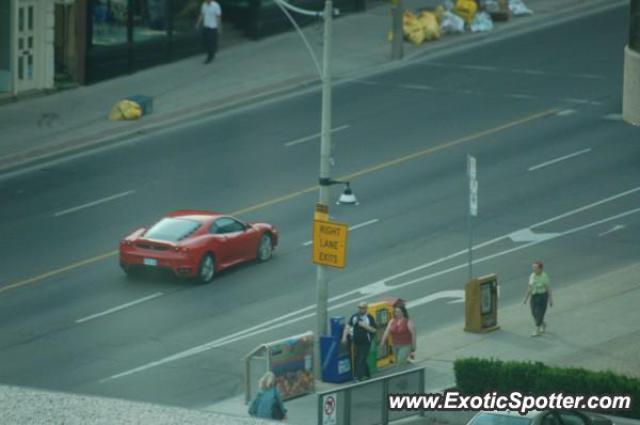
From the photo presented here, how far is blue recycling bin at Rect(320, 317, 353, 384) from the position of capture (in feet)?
97.0

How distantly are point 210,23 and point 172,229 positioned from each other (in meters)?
19.4

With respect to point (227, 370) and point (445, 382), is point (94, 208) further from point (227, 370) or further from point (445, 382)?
point (445, 382)

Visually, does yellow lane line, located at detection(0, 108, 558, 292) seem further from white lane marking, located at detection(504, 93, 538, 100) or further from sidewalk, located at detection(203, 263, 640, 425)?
sidewalk, located at detection(203, 263, 640, 425)

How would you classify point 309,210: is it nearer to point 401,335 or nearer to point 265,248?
point 265,248

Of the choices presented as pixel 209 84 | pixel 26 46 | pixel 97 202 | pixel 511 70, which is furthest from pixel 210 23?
pixel 97 202

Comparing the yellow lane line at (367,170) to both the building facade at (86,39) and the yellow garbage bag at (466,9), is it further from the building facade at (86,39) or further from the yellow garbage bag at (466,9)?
the building facade at (86,39)

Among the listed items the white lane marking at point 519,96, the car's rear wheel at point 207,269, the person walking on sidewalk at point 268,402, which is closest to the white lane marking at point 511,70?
the white lane marking at point 519,96

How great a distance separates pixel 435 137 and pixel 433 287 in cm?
1229

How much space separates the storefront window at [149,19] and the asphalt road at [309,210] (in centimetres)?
600

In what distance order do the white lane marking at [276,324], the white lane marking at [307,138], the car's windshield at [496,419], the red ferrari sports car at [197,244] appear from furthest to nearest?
the white lane marking at [307,138] → the red ferrari sports car at [197,244] → the white lane marking at [276,324] → the car's windshield at [496,419]

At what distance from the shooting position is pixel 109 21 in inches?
2082

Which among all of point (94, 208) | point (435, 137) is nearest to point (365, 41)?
point (435, 137)

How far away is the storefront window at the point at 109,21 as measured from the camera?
52562 mm

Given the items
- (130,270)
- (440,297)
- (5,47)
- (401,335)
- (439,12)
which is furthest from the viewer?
(439,12)
